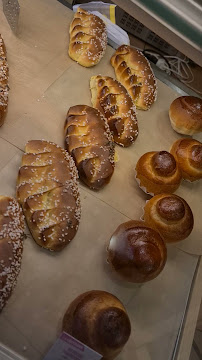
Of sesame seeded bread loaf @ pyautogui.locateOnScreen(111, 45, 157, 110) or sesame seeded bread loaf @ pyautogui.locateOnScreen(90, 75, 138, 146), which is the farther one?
sesame seeded bread loaf @ pyautogui.locateOnScreen(111, 45, 157, 110)

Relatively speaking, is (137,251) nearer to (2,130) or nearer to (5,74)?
(2,130)

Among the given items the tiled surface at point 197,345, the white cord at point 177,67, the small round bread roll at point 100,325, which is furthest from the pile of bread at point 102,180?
the white cord at point 177,67

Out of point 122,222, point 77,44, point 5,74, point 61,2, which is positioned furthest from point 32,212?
point 61,2

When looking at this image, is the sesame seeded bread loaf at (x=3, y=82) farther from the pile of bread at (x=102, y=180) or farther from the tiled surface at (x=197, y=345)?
the tiled surface at (x=197, y=345)

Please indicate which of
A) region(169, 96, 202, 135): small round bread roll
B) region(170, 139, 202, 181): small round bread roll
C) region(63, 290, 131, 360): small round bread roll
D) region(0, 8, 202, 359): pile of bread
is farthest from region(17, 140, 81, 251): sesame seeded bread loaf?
region(169, 96, 202, 135): small round bread roll

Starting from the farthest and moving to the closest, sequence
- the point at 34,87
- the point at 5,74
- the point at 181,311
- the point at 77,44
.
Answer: the point at 77,44 → the point at 34,87 → the point at 5,74 → the point at 181,311

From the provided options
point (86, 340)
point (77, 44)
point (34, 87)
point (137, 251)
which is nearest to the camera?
point (86, 340)

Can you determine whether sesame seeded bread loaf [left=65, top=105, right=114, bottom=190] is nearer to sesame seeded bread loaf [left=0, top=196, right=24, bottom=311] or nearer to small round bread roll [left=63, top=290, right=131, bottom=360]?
sesame seeded bread loaf [left=0, top=196, right=24, bottom=311]
